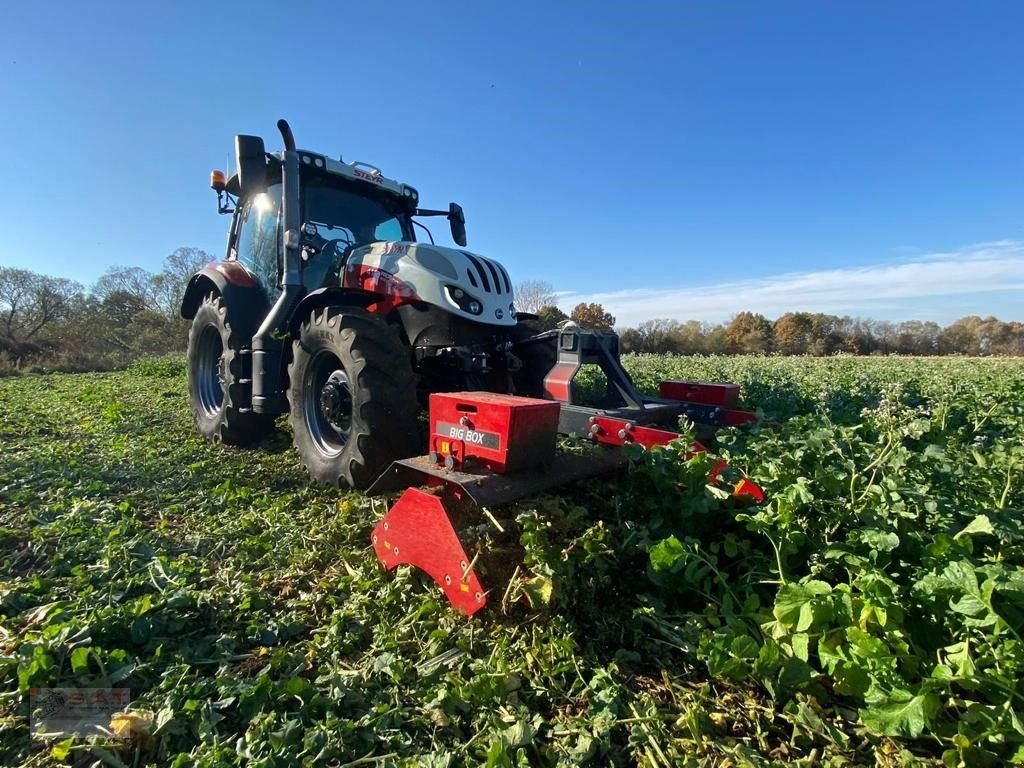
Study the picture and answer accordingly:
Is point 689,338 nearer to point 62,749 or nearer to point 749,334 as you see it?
point 749,334

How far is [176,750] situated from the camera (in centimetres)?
159

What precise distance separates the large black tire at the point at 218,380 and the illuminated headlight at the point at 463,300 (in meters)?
2.20

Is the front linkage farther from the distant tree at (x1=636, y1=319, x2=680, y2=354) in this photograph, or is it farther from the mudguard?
the distant tree at (x1=636, y1=319, x2=680, y2=354)

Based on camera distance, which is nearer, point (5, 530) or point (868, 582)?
point (868, 582)

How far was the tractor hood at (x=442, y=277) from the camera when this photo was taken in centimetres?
387

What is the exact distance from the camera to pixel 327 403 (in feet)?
12.3

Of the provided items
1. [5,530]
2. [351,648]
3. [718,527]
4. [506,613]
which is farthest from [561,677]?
[5,530]

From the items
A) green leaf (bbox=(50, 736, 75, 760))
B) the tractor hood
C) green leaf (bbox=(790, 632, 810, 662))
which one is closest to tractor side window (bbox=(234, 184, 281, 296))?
the tractor hood

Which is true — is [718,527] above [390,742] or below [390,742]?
above

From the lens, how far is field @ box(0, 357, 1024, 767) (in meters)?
1.53

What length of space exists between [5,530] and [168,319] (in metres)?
29.6

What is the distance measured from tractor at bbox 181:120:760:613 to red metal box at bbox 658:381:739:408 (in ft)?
0.04

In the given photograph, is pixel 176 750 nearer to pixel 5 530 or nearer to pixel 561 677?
pixel 561 677

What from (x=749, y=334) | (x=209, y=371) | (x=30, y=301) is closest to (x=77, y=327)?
(x=30, y=301)
